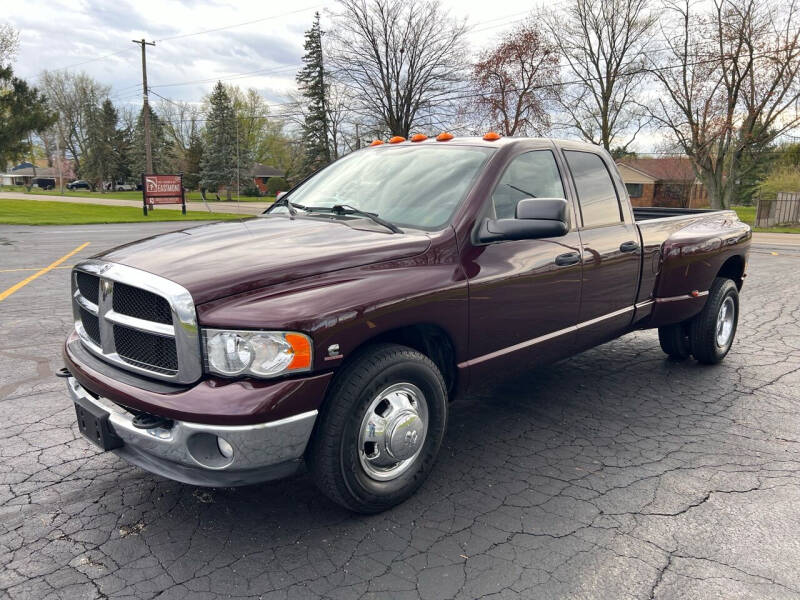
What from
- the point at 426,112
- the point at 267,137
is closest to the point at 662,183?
the point at 426,112

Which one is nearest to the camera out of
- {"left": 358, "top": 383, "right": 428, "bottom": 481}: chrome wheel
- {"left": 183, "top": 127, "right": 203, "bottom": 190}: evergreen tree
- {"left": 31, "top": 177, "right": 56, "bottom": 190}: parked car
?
{"left": 358, "top": 383, "right": 428, "bottom": 481}: chrome wheel

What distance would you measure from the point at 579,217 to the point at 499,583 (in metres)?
2.43

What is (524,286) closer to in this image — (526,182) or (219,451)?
(526,182)

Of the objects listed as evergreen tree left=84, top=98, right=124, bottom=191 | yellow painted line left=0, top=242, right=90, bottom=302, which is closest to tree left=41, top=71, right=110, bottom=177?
evergreen tree left=84, top=98, right=124, bottom=191

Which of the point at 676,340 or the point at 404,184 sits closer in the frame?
the point at 404,184

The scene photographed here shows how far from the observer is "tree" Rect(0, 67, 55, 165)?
2772 centimetres

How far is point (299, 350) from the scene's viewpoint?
2.45 meters

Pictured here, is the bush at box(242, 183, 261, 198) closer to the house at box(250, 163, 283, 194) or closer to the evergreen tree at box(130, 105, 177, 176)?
the evergreen tree at box(130, 105, 177, 176)

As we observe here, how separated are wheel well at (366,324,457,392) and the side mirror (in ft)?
1.89

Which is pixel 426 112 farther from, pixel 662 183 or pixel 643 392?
pixel 643 392

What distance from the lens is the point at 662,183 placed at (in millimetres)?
54469

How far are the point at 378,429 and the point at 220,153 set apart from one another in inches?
2454

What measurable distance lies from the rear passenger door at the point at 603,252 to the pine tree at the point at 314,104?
152 feet

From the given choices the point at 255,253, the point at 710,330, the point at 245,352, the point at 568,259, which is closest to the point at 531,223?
the point at 568,259
